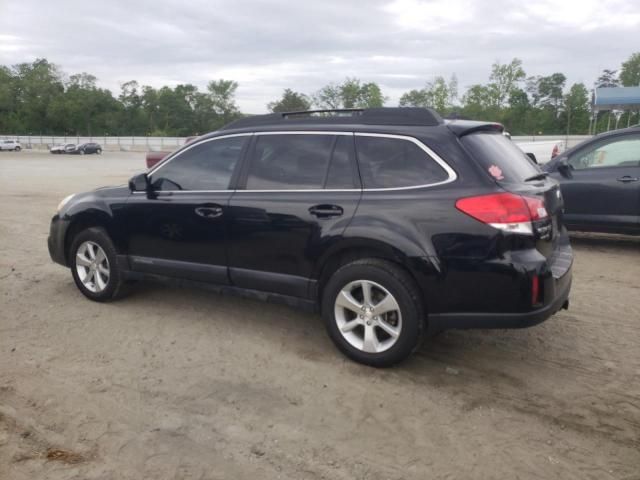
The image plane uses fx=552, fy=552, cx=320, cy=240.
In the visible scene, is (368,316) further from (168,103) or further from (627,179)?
(168,103)

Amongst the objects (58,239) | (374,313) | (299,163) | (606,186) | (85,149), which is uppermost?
(299,163)

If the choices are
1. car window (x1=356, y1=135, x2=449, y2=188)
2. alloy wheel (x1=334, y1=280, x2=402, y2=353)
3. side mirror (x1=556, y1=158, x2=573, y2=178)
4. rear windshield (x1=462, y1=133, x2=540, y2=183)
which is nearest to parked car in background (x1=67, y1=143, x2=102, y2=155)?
side mirror (x1=556, y1=158, x2=573, y2=178)

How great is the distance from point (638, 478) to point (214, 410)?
226cm

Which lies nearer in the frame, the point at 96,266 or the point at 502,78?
the point at 96,266

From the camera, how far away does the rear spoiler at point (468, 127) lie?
3.69m

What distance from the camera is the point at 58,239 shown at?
17.7ft

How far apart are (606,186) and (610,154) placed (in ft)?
1.61

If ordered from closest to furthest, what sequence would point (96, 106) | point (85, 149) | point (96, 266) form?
1. point (96, 266)
2. point (85, 149)
3. point (96, 106)

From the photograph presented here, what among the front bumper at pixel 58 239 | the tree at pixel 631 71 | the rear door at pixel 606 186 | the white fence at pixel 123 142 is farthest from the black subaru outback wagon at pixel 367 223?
the tree at pixel 631 71

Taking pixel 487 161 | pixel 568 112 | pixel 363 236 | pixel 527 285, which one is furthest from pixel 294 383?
pixel 568 112

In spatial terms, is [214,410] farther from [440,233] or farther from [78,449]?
[440,233]

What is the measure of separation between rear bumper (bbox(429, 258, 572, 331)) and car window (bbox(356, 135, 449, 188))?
881 millimetres

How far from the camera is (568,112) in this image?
6638 centimetres

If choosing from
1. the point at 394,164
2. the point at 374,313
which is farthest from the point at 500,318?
the point at 394,164
